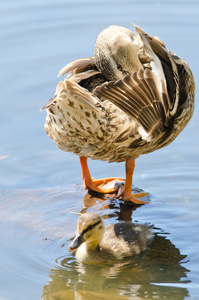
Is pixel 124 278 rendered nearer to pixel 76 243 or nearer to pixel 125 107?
pixel 76 243

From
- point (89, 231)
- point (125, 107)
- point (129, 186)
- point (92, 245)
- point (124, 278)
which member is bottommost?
point (124, 278)

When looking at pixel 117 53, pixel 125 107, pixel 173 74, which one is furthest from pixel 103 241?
pixel 117 53

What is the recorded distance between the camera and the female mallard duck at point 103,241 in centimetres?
489

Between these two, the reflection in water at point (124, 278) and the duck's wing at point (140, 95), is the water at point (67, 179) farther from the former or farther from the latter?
the duck's wing at point (140, 95)

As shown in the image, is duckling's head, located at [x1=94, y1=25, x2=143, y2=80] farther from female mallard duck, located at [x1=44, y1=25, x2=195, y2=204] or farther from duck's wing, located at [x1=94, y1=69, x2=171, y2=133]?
duck's wing, located at [x1=94, y1=69, x2=171, y2=133]

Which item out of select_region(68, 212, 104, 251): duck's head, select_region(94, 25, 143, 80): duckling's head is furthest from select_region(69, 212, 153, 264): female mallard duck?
select_region(94, 25, 143, 80): duckling's head

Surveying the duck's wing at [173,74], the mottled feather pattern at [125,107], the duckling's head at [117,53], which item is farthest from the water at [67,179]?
the duckling's head at [117,53]

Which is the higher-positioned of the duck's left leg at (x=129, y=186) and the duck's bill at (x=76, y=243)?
the duck's left leg at (x=129, y=186)

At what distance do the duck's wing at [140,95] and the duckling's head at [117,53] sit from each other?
599 mm

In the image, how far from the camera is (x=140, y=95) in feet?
15.3

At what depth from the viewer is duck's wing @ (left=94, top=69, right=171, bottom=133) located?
4559mm

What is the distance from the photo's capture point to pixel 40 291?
14.8ft

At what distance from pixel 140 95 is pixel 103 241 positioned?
1.27m

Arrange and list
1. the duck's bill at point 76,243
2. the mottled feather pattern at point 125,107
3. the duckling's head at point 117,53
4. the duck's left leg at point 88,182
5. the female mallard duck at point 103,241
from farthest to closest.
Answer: the duck's left leg at point 88,182 → the duckling's head at point 117,53 → the female mallard duck at point 103,241 → the duck's bill at point 76,243 → the mottled feather pattern at point 125,107
